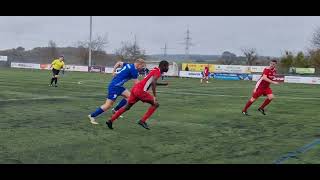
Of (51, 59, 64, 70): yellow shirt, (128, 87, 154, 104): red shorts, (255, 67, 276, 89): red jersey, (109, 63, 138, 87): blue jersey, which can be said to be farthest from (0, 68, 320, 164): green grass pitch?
Result: (51, 59, 64, 70): yellow shirt

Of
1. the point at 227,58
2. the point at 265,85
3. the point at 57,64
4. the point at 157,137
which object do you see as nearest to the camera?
the point at 157,137

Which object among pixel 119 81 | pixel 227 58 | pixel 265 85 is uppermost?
pixel 227 58

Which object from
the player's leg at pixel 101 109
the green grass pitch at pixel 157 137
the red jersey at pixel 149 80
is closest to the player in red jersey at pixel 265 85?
the green grass pitch at pixel 157 137

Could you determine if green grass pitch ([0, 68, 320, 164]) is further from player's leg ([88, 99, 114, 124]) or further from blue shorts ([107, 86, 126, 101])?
blue shorts ([107, 86, 126, 101])

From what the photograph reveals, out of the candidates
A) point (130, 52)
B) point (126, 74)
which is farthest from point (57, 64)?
point (130, 52)

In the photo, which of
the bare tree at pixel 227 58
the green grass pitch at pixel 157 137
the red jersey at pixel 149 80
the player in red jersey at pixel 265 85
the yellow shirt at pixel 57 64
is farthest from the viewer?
the bare tree at pixel 227 58

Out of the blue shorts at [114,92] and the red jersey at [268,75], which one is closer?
the blue shorts at [114,92]

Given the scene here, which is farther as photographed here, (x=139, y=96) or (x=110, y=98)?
(x=110, y=98)

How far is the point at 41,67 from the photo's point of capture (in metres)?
70.0

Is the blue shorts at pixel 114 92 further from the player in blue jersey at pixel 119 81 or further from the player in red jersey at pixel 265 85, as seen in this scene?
the player in red jersey at pixel 265 85

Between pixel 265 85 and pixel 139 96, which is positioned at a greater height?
pixel 265 85

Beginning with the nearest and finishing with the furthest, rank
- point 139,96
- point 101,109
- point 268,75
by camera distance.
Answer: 1. point 139,96
2. point 101,109
3. point 268,75

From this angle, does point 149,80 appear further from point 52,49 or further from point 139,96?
point 52,49
